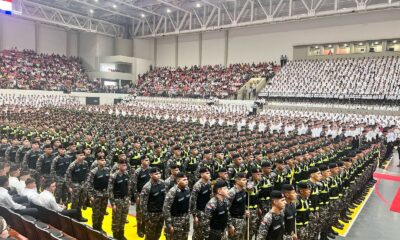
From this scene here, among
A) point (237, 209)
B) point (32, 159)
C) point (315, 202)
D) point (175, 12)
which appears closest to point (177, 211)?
point (237, 209)

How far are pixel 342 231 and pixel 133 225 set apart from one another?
4.42 metres

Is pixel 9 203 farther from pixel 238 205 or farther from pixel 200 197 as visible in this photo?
pixel 238 205

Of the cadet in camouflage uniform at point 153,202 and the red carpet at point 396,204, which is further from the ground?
the cadet in camouflage uniform at point 153,202

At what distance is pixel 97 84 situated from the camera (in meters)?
38.0

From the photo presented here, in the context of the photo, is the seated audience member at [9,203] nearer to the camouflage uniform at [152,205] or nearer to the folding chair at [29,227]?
the folding chair at [29,227]

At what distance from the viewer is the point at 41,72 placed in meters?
34.3

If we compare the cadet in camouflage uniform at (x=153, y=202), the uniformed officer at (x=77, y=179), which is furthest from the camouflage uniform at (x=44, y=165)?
the cadet in camouflage uniform at (x=153, y=202)

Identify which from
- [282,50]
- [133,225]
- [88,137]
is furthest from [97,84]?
[133,225]

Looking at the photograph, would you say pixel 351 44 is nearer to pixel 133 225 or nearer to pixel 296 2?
pixel 296 2

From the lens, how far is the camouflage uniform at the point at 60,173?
7.38 m

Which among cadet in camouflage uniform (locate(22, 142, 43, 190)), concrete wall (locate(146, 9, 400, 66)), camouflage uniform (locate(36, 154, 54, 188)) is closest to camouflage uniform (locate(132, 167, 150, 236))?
camouflage uniform (locate(36, 154, 54, 188))

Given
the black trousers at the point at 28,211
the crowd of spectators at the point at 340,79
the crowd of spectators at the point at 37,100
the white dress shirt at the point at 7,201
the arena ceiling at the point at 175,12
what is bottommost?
the black trousers at the point at 28,211

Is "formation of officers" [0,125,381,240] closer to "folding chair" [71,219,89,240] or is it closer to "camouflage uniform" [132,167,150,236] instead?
"camouflage uniform" [132,167,150,236]

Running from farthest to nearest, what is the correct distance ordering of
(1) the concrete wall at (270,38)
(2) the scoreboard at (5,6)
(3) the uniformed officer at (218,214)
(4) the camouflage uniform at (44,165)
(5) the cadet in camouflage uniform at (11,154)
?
(1) the concrete wall at (270,38)
(5) the cadet in camouflage uniform at (11,154)
(2) the scoreboard at (5,6)
(4) the camouflage uniform at (44,165)
(3) the uniformed officer at (218,214)
